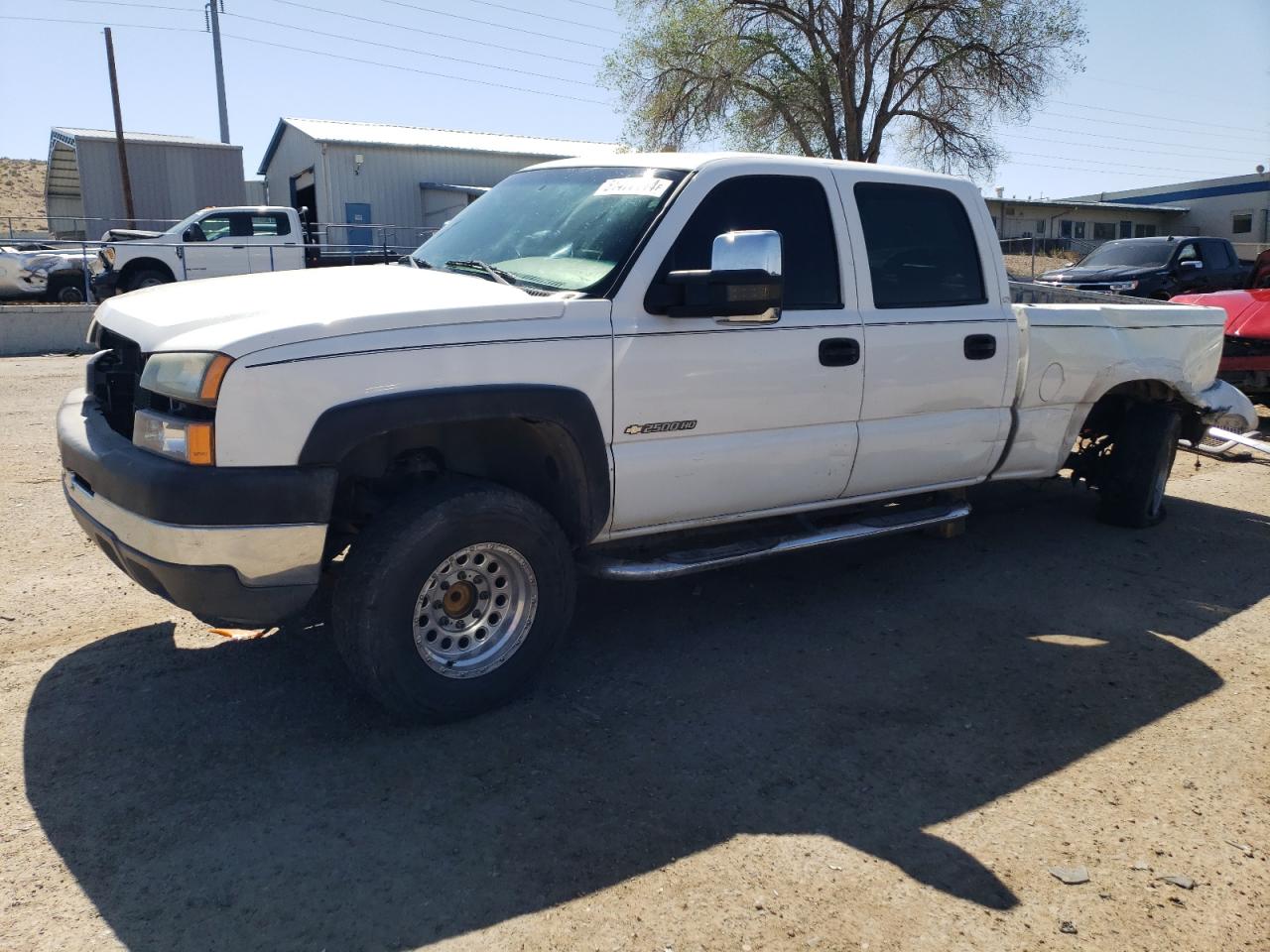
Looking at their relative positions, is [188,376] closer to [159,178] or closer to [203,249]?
[203,249]

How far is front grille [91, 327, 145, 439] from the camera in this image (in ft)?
12.1

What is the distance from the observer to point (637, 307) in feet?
12.3

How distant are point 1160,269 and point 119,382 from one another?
1647 centimetres

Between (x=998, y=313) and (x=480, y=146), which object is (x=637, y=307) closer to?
(x=998, y=313)

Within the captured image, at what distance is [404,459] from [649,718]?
1284 mm

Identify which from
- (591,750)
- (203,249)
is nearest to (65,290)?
(203,249)

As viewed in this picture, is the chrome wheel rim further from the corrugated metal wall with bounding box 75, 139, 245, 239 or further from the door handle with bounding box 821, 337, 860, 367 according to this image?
the corrugated metal wall with bounding box 75, 139, 245, 239

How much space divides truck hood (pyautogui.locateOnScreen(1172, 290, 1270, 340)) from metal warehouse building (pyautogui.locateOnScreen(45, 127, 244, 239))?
3038 cm

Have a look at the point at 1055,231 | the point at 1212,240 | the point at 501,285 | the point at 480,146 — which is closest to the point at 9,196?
the point at 480,146

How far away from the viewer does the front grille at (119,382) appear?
3680 millimetres

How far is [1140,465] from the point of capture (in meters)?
6.11

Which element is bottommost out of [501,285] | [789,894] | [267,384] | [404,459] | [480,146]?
[789,894]

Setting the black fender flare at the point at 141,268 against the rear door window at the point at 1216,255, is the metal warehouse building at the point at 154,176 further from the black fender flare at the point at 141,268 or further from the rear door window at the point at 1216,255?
the rear door window at the point at 1216,255

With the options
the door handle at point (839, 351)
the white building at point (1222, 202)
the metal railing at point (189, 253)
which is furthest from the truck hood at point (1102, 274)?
the white building at point (1222, 202)
